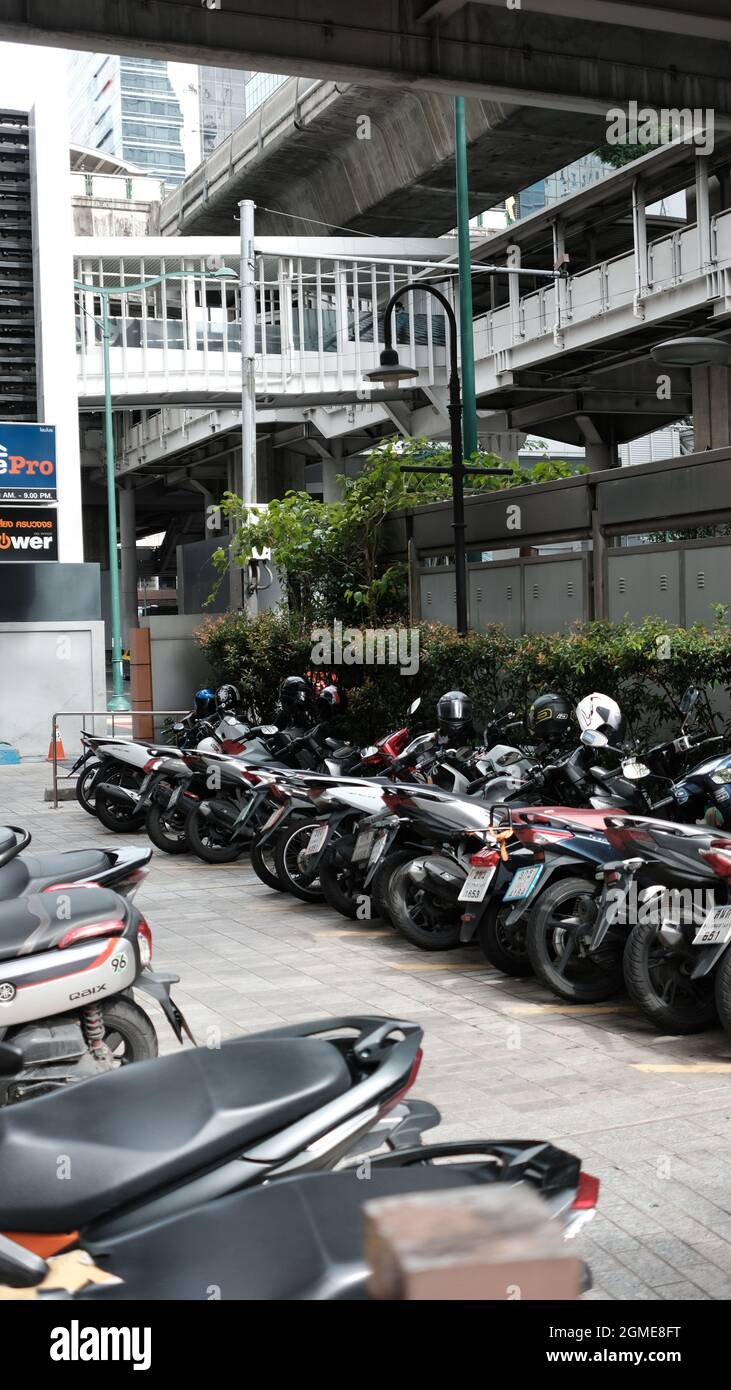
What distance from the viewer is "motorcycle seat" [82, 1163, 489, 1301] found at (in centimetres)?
232

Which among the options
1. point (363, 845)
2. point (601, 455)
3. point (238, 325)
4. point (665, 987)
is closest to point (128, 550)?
point (238, 325)

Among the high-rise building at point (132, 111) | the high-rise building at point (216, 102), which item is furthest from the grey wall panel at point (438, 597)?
the high-rise building at point (132, 111)

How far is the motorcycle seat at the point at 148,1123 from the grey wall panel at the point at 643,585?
27.3 feet

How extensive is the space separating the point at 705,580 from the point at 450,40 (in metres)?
4.03

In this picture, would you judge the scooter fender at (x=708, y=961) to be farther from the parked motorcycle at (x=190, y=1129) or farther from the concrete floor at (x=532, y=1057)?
the parked motorcycle at (x=190, y=1129)

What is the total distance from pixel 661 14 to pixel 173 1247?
8.87 meters

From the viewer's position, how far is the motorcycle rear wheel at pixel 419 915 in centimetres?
849

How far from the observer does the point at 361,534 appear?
15.8 metres

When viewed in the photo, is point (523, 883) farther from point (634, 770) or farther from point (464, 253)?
point (464, 253)

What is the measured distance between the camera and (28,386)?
2648 cm

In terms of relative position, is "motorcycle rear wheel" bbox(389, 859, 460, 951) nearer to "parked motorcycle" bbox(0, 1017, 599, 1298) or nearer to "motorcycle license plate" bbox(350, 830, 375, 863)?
"motorcycle license plate" bbox(350, 830, 375, 863)
